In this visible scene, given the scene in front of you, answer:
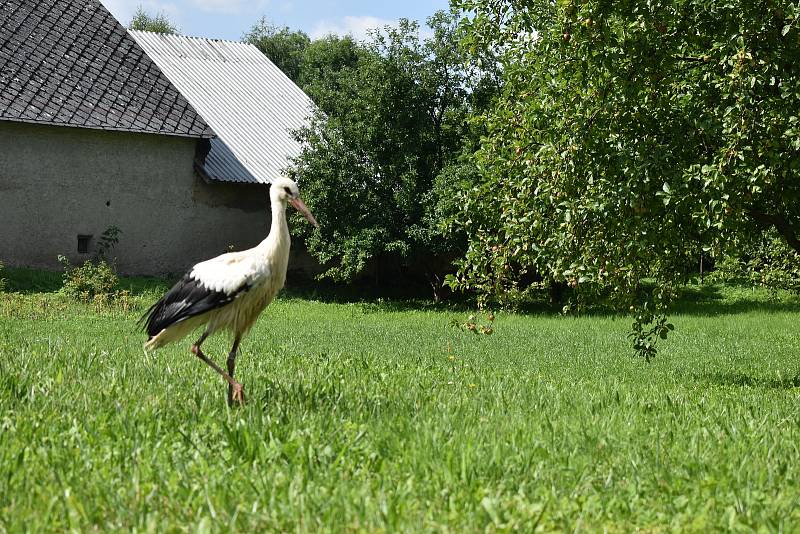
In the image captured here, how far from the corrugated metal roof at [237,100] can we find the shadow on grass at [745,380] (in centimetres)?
1925

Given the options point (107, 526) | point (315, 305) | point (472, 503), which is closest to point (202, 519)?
point (107, 526)

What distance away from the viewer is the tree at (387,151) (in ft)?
95.9

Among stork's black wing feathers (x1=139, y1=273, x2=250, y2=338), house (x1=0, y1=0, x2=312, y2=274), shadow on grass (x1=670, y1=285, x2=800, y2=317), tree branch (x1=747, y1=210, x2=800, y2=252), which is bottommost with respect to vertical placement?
stork's black wing feathers (x1=139, y1=273, x2=250, y2=338)

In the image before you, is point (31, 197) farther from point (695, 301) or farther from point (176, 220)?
point (695, 301)

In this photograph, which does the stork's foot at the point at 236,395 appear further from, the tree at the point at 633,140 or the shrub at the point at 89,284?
the shrub at the point at 89,284

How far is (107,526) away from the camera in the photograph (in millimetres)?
4617

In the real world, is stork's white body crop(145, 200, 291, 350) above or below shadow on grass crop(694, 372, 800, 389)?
above

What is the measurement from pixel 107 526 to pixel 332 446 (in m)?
1.83

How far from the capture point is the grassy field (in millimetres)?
4848

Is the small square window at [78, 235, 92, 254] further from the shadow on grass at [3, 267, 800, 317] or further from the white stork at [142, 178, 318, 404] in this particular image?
the white stork at [142, 178, 318, 404]

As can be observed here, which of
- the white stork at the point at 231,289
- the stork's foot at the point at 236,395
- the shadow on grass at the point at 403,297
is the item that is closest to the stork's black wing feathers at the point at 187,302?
the white stork at the point at 231,289

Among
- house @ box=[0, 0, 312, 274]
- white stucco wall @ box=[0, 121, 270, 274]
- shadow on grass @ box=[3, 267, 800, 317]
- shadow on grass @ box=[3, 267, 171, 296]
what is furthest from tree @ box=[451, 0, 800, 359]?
white stucco wall @ box=[0, 121, 270, 274]

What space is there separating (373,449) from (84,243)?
24726mm

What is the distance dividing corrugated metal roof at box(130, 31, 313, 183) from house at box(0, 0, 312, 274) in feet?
0.51
